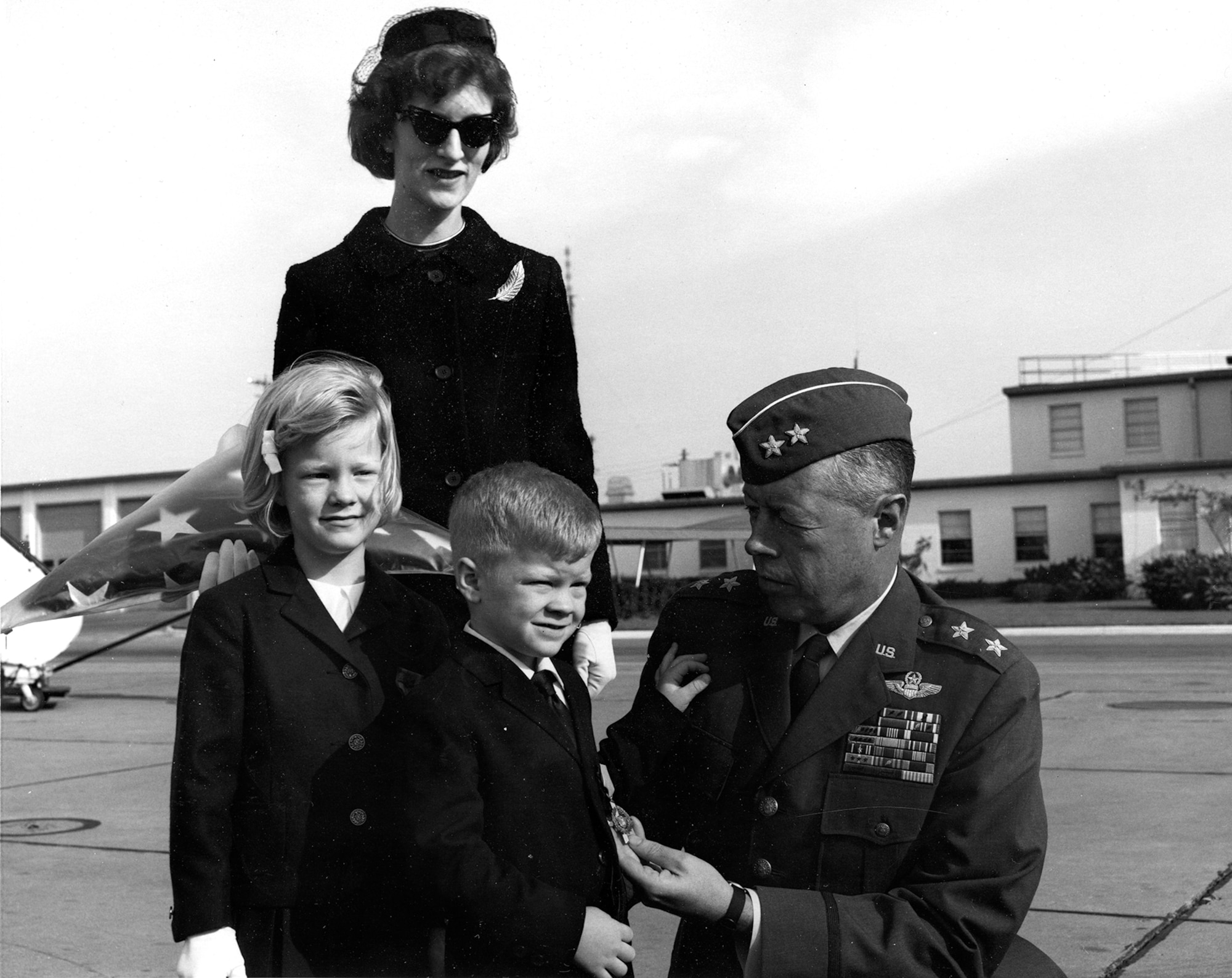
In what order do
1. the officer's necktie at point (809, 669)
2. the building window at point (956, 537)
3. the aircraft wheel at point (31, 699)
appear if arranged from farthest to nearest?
the building window at point (956, 537), the aircraft wheel at point (31, 699), the officer's necktie at point (809, 669)

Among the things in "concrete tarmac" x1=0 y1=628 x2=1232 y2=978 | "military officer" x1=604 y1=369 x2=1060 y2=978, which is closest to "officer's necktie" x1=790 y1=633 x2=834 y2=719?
"military officer" x1=604 y1=369 x2=1060 y2=978

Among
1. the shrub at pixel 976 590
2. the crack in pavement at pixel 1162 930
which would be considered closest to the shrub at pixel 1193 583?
the shrub at pixel 976 590

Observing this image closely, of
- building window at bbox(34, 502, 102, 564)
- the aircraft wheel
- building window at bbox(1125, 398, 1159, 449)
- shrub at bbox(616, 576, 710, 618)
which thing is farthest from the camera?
building window at bbox(1125, 398, 1159, 449)

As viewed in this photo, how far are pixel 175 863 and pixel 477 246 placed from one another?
1.21m

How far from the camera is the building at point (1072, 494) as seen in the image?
34156 millimetres

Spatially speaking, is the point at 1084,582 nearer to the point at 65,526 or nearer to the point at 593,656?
the point at 65,526

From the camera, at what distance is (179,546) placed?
253 cm

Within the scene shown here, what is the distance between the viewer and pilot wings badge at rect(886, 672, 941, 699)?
215 centimetres

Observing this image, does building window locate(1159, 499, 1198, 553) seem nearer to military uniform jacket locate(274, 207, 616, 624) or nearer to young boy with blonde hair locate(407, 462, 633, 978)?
military uniform jacket locate(274, 207, 616, 624)

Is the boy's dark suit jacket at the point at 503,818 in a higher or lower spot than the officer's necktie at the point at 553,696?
lower

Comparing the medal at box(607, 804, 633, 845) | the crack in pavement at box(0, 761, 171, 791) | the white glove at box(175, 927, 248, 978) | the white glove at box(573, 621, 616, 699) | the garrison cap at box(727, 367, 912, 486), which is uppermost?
the garrison cap at box(727, 367, 912, 486)

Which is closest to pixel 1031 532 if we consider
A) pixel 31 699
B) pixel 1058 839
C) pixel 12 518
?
pixel 12 518

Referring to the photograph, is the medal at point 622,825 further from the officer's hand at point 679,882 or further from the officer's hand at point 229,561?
the officer's hand at point 229,561

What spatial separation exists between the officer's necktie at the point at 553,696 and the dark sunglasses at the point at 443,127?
95 centimetres
